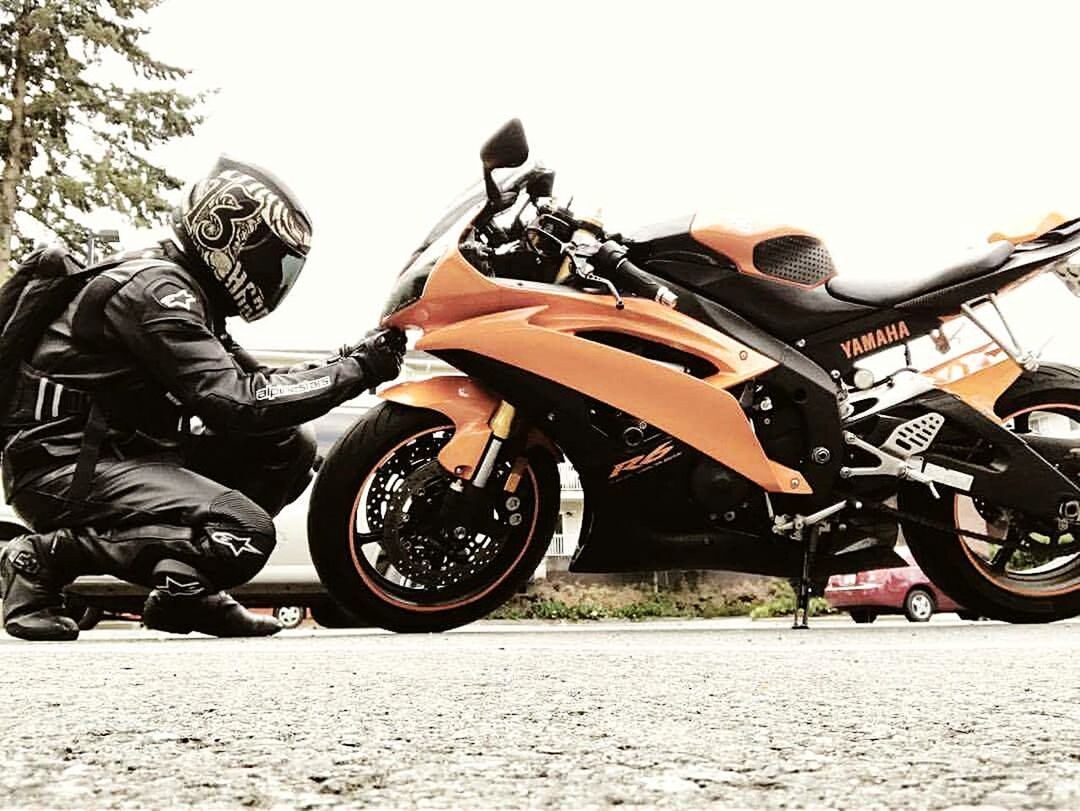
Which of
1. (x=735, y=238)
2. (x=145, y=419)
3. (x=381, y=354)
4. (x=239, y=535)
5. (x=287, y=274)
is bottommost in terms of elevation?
(x=239, y=535)

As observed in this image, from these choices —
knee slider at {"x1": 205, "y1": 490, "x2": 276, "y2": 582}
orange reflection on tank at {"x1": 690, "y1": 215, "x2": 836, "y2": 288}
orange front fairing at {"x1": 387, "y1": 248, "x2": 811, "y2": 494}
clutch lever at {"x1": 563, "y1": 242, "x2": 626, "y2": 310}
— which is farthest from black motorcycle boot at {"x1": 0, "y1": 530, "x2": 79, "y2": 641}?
orange reflection on tank at {"x1": 690, "y1": 215, "x2": 836, "y2": 288}

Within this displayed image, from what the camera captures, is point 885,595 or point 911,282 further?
point 885,595

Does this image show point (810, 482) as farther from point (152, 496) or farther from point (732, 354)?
point (152, 496)

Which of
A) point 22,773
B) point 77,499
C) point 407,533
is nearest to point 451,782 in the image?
point 22,773

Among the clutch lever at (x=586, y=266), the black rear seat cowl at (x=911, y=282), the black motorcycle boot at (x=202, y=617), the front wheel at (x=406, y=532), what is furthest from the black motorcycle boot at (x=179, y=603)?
the black rear seat cowl at (x=911, y=282)

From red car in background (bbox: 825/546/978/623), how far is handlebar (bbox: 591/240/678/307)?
7586 millimetres

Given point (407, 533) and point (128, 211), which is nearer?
point (407, 533)

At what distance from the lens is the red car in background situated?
367 inches

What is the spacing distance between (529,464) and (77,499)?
89 centimetres

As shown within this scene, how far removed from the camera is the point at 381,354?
209cm

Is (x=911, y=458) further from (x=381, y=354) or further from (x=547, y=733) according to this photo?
(x=547, y=733)

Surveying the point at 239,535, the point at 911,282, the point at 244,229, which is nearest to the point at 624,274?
the point at 911,282

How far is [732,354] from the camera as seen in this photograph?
2.17m

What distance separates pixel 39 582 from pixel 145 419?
386 millimetres
